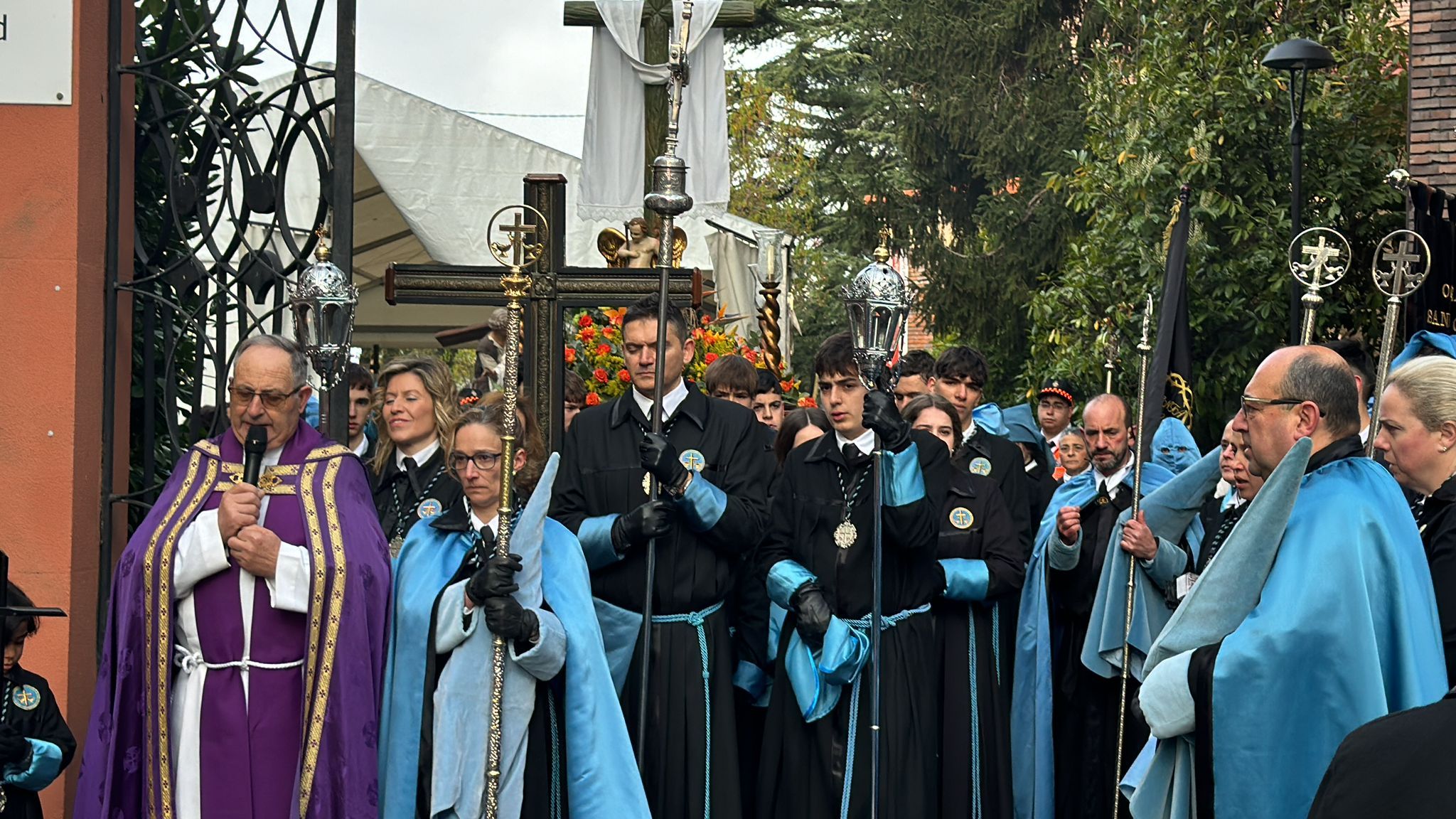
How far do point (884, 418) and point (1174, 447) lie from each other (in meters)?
2.54

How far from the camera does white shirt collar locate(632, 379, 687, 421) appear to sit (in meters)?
6.79

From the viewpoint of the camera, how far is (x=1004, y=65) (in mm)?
30688

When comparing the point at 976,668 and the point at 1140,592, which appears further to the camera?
the point at 976,668

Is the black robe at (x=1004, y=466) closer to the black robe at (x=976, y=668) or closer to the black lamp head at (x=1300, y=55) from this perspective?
the black robe at (x=976, y=668)

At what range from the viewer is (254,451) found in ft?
17.6

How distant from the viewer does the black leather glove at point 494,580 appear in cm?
537

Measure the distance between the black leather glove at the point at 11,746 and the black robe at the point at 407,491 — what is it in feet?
4.96

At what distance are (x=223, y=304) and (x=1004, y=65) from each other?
25.3m

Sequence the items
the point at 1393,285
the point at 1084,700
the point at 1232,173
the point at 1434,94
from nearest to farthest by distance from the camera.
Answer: the point at 1393,285, the point at 1084,700, the point at 1434,94, the point at 1232,173

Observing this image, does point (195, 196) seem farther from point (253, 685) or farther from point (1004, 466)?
point (1004, 466)

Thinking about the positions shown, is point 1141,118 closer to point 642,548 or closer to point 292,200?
point 292,200

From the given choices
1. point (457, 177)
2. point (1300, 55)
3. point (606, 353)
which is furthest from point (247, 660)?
point (1300, 55)

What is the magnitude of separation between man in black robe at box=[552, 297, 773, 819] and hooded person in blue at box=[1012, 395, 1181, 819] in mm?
1574

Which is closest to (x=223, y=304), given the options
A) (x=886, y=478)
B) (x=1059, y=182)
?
(x=886, y=478)
